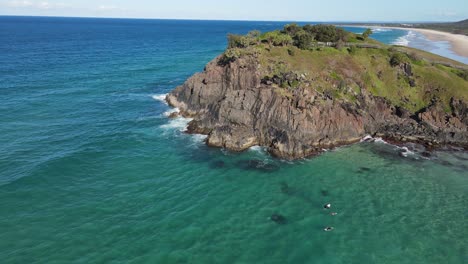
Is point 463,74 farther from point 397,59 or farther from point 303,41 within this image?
point 303,41

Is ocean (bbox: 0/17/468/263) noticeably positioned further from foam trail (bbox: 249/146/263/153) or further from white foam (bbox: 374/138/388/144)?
white foam (bbox: 374/138/388/144)

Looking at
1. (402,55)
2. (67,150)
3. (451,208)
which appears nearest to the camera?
(451,208)

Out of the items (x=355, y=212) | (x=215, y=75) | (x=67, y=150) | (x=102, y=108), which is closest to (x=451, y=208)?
(x=355, y=212)

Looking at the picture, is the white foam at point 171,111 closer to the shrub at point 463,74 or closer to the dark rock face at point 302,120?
the dark rock face at point 302,120

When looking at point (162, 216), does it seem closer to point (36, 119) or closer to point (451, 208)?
point (451, 208)

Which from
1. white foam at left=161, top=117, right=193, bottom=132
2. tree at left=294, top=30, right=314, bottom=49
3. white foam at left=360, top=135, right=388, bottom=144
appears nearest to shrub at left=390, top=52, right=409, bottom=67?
tree at left=294, top=30, right=314, bottom=49

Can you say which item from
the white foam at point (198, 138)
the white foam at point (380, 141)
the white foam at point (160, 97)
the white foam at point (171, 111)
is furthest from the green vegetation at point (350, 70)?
the white foam at point (160, 97)

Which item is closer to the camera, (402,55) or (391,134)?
(391,134)
